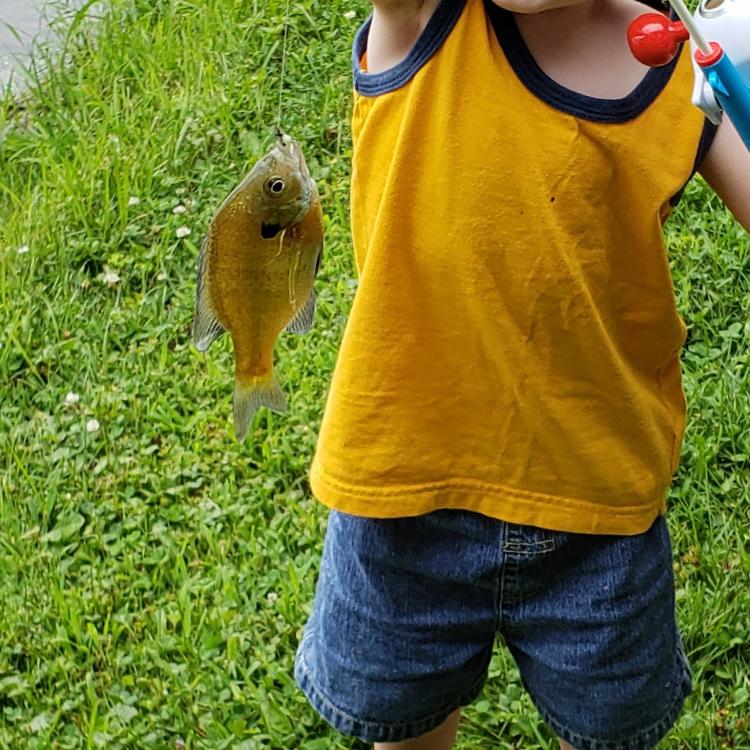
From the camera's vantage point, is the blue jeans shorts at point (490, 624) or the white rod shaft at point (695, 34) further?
the blue jeans shorts at point (490, 624)

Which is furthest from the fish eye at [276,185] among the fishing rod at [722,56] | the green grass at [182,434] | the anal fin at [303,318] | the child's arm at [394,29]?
the green grass at [182,434]

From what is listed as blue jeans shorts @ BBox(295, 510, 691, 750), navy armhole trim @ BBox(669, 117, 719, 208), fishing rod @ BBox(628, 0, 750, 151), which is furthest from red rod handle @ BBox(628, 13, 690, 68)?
blue jeans shorts @ BBox(295, 510, 691, 750)

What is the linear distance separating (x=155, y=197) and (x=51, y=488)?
874 mm

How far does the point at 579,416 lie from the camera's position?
55.4 inches

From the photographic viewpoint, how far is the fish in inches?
45.6

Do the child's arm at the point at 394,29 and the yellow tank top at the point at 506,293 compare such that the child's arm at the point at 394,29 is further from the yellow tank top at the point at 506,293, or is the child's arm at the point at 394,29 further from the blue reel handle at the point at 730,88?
the blue reel handle at the point at 730,88

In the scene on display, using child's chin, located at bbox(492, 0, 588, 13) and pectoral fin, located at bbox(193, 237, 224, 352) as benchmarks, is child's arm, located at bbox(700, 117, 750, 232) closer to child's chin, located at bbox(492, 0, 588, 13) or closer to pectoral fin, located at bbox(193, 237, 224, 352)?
child's chin, located at bbox(492, 0, 588, 13)

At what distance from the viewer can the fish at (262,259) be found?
1157 millimetres

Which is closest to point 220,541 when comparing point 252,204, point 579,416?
point 579,416

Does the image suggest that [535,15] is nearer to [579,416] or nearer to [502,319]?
[502,319]

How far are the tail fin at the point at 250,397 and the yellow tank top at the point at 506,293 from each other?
0.43 ft

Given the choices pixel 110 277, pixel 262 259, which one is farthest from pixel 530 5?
pixel 110 277

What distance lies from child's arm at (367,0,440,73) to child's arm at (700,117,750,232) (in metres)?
0.34

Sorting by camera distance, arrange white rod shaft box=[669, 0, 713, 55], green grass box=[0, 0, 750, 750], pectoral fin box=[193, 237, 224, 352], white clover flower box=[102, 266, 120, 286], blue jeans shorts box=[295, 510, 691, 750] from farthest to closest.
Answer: white clover flower box=[102, 266, 120, 286]
green grass box=[0, 0, 750, 750]
blue jeans shorts box=[295, 510, 691, 750]
pectoral fin box=[193, 237, 224, 352]
white rod shaft box=[669, 0, 713, 55]
